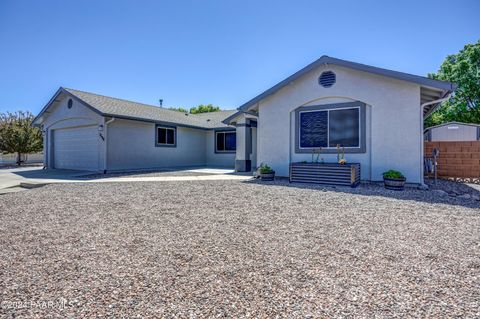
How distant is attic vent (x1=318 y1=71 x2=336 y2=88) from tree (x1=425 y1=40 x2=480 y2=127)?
19.6 meters

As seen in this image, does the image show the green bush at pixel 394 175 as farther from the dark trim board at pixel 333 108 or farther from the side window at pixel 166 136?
the side window at pixel 166 136

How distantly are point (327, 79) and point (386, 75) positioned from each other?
1920 millimetres

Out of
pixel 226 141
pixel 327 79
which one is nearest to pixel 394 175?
pixel 327 79

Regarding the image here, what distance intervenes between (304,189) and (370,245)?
4.60m

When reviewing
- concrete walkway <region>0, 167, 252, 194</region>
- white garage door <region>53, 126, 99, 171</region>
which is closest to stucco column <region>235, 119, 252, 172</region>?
concrete walkway <region>0, 167, 252, 194</region>

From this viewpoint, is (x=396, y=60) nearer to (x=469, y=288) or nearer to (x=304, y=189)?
(x=304, y=189)

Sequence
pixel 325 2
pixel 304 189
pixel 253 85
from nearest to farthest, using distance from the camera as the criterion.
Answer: pixel 304 189, pixel 325 2, pixel 253 85

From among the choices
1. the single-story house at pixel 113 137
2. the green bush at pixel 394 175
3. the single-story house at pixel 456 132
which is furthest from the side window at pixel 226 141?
the single-story house at pixel 456 132

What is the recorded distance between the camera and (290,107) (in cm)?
1052

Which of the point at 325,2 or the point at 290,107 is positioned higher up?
the point at 325,2

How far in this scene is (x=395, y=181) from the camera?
7938mm

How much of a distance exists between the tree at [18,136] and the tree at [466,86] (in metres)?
34.2

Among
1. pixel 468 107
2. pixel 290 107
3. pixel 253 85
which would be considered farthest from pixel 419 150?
pixel 468 107

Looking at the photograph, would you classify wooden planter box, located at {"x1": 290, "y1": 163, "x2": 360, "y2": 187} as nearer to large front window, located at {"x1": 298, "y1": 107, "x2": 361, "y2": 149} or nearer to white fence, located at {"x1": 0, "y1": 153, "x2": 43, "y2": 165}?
large front window, located at {"x1": 298, "y1": 107, "x2": 361, "y2": 149}
